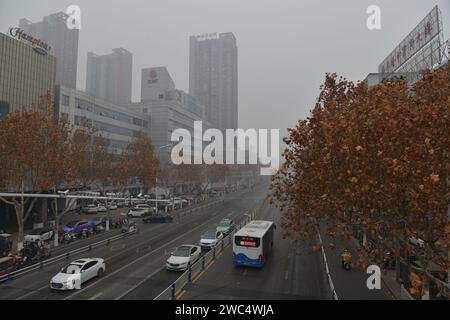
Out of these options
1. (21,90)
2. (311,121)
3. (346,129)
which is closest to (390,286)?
(311,121)

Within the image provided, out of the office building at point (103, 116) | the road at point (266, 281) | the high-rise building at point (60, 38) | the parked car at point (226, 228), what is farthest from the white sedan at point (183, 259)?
the high-rise building at point (60, 38)

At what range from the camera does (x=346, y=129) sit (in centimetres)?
1117

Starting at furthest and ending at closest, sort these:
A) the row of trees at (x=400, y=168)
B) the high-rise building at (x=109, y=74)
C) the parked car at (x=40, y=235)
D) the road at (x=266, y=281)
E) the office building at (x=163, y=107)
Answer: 1. the high-rise building at (x=109, y=74)
2. the office building at (x=163, y=107)
3. the parked car at (x=40, y=235)
4. the road at (x=266, y=281)
5. the row of trees at (x=400, y=168)

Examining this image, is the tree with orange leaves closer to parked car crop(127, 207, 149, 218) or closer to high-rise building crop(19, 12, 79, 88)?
parked car crop(127, 207, 149, 218)

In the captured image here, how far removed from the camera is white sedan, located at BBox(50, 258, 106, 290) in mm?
18438

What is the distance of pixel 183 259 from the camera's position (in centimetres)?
2309

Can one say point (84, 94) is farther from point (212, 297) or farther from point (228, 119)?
point (228, 119)

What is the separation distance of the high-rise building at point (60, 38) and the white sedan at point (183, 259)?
101578 millimetres

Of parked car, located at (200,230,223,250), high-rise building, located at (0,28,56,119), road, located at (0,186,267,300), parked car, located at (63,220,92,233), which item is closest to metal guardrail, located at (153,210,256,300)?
parked car, located at (200,230,223,250)

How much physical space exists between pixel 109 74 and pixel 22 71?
121348mm

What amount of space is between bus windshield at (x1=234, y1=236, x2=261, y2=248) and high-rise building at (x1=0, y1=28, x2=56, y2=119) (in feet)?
101

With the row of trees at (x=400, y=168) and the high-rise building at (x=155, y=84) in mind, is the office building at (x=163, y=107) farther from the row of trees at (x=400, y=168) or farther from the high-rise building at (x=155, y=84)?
the row of trees at (x=400, y=168)

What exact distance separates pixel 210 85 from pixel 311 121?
538 feet

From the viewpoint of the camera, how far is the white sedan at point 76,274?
1844 centimetres
